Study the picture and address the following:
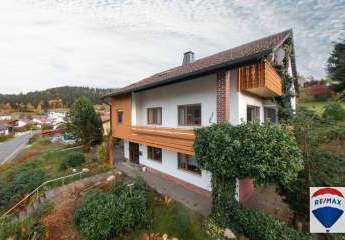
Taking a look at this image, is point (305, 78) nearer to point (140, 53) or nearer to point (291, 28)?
point (291, 28)

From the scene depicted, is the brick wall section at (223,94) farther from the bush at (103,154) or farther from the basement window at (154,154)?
the bush at (103,154)

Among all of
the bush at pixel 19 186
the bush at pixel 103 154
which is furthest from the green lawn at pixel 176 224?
the bush at pixel 19 186

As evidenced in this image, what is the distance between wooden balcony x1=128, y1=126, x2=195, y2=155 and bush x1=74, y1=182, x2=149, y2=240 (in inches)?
122

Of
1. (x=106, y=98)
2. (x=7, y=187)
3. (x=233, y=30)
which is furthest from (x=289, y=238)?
(x=7, y=187)

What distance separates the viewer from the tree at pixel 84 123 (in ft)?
93.8

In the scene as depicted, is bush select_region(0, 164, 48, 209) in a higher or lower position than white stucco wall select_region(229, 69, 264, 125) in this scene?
lower

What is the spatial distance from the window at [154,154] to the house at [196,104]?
0.24ft

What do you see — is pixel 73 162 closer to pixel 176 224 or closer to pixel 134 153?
pixel 134 153

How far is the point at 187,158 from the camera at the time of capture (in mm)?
12406

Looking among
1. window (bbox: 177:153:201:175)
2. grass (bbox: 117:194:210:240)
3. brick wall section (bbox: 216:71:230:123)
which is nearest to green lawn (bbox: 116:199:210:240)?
grass (bbox: 117:194:210:240)

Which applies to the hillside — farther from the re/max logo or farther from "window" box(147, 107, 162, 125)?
the re/max logo

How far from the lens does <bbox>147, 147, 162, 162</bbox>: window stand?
585 inches

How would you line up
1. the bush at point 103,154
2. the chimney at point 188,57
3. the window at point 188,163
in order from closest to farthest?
the window at point 188,163 < the chimney at point 188,57 < the bush at point 103,154

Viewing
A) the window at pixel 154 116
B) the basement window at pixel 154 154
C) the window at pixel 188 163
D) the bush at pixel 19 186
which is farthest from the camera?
the bush at pixel 19 186
